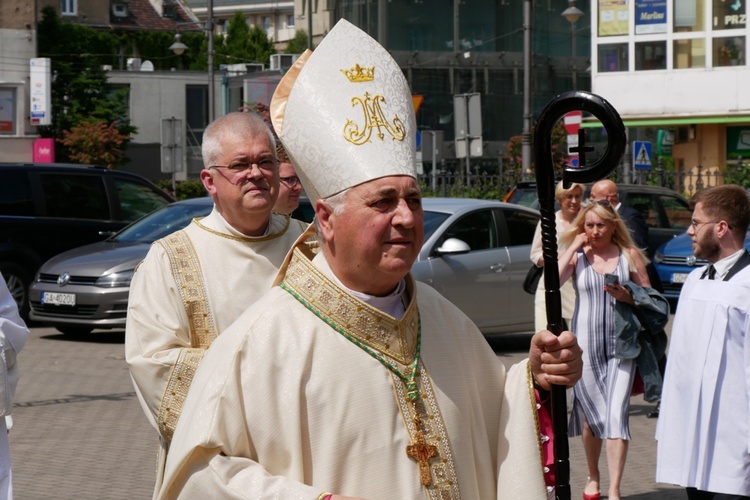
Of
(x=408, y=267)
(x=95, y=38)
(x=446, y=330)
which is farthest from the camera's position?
(x=95, y=38)

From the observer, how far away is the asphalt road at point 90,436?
28.6ft

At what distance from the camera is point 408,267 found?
3322mm

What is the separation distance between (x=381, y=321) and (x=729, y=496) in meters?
3.14

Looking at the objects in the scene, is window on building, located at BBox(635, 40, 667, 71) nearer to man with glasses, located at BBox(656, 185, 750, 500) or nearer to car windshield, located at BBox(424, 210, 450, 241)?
car windshield, located at BBox(424, 210, 450, 241)

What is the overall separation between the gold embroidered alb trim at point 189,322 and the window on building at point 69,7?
74.6 meters

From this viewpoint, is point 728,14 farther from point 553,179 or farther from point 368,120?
point 368,120

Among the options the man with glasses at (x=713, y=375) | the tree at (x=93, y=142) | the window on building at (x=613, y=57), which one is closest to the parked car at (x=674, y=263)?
the man with glasses at (x=713, y=375)

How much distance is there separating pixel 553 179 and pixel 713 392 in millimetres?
2866

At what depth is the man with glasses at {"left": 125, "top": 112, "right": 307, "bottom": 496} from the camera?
466cm

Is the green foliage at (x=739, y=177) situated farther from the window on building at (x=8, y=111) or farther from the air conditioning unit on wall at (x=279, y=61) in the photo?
the air conditioning unit on wall at (x=279, y=61)

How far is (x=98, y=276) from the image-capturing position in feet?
50.2

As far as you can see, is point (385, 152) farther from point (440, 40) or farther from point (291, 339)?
point (440, 40)

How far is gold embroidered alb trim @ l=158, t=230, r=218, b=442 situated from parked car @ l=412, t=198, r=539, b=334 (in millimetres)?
8773

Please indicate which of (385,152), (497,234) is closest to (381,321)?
(385,152)
